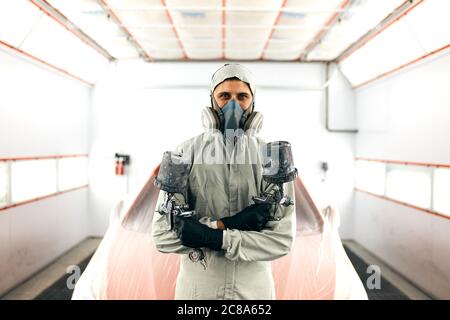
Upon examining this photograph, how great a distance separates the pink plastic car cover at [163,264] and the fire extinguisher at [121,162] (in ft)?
7.08

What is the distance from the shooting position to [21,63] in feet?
9.82

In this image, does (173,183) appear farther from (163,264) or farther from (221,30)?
(221,30)

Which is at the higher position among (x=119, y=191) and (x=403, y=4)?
(x=403, y=4)

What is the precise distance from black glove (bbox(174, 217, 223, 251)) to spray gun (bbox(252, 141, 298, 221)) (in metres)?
0.16

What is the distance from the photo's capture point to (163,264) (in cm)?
206

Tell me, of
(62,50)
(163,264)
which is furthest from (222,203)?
(62,50)

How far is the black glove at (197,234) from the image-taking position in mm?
858

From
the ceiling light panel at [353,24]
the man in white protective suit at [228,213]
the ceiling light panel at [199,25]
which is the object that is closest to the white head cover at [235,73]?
the man in white protective suit at [228,213]

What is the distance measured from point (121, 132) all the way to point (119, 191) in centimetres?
88

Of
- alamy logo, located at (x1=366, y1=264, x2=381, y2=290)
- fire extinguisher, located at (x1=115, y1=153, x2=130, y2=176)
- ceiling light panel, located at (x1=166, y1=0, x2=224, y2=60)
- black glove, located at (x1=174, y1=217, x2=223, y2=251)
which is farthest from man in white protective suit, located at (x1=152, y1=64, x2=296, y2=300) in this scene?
fire extinguisher, located at (x1=115, y1=153, x2=130, y2=176)

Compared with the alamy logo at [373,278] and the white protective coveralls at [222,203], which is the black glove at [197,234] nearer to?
the white protective coveralls at [222,203]

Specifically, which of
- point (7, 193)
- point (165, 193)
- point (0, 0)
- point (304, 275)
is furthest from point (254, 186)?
point (7, 193)

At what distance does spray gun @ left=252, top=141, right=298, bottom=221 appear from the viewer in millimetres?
889

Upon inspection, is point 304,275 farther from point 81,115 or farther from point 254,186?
point 81,115
